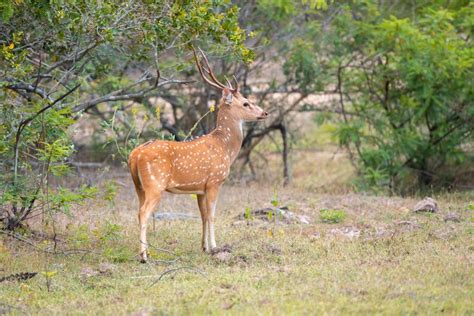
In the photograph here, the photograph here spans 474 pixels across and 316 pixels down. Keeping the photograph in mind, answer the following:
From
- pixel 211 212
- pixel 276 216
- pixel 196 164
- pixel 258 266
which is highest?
pixel 196 164

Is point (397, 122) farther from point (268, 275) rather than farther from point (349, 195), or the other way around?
point (268, 275)

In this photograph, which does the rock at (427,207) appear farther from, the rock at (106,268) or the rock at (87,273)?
the rock at (87,273)

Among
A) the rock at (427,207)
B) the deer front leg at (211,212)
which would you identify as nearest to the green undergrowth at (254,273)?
the deer front leg at (211,212)

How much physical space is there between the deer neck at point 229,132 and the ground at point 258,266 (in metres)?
1.05

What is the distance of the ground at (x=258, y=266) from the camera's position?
7129mm

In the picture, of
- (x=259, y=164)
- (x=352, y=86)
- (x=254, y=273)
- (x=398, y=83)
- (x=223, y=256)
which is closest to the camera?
(x=254, y=273)

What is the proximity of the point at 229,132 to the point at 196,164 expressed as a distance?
835mm

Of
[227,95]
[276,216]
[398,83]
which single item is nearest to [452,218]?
[276,216]

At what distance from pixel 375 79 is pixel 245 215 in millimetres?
5905

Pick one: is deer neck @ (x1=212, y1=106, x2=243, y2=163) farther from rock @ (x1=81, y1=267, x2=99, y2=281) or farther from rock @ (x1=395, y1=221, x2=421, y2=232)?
rock @ (x1=395, y1=221, x2=421, y2=232)

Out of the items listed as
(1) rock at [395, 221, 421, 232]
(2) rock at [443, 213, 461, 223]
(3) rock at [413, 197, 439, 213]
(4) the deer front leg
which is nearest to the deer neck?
(4) the deer front leg

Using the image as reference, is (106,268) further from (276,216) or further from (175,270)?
(276,216)

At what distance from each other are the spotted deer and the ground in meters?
0.48

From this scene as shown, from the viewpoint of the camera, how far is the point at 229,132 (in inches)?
386
